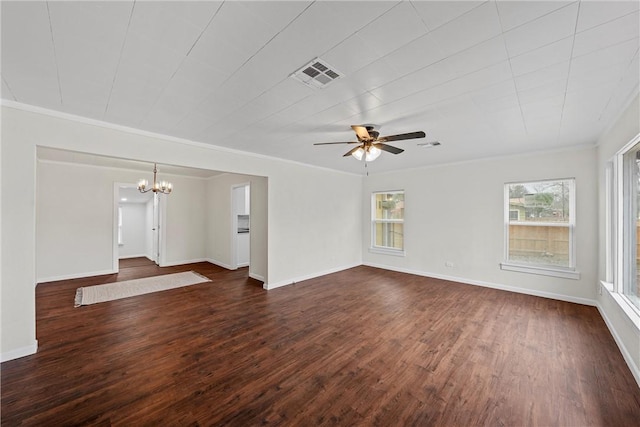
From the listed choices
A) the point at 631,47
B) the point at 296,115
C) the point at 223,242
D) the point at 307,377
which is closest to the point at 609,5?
the point at 631,47

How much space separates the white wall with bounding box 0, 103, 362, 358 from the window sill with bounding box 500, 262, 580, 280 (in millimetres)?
3365

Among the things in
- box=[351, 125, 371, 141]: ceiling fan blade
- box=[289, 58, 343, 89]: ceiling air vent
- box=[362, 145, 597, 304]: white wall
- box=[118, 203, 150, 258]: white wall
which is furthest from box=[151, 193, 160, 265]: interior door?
box=[289, 58, 343, 89]: ceiling air vent

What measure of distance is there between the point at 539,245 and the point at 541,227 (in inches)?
12.7

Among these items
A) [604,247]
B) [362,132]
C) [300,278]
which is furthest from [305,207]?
[604,247]

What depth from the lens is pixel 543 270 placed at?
4.30 meters

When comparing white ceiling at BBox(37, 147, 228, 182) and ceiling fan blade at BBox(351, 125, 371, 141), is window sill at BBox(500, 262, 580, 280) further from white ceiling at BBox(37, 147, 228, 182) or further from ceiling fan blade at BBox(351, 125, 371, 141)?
white ceiling at BBox(37, 147, 228, 182)

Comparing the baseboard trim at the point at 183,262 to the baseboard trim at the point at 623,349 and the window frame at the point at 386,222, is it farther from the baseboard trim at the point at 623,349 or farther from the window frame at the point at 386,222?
the baseboard trim at the point at 623,349

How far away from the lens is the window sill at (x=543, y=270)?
404 centimetres

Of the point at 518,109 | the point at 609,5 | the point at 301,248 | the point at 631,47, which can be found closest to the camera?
the point at 609,5

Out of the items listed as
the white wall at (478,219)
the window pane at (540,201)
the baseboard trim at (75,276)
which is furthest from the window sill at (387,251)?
the baseboard trim at (75,276)

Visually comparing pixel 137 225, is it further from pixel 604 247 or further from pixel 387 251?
pixel 604 247

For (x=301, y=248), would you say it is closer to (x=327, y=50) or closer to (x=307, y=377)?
(x=307, y=377)

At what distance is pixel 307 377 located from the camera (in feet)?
7.27

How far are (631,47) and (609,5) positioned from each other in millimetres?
637
